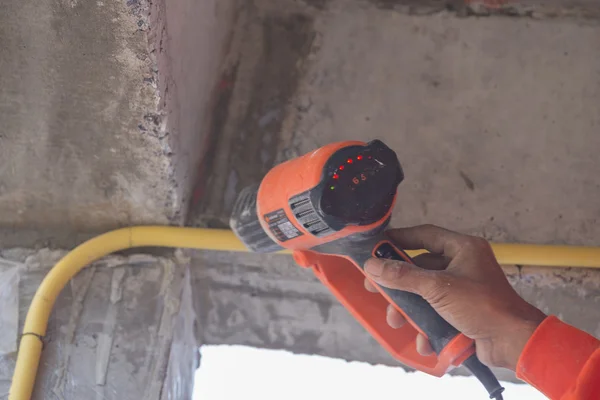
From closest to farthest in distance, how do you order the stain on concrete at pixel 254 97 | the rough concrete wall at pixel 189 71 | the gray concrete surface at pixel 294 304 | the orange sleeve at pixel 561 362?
the orange sleeve at pixel 561 362 → the rough concrete wall at pixel 189 71 → the gray concrete surface at pixel 294 304 → the stain on concrete at pixel 254 97

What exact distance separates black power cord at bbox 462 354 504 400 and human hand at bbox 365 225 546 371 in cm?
3

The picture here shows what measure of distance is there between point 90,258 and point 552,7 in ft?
4.02

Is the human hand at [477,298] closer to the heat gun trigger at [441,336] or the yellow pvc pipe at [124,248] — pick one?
the heat gun trigger at [441,336]

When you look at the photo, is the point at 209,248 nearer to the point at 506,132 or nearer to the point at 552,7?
the point at 506,132

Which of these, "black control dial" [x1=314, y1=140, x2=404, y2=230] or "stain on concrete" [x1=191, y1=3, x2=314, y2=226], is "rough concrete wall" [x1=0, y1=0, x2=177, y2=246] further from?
"black control dial" [x1=314, y1=140, x2=404, y2=230]

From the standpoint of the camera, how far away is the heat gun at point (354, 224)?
0.83 metres

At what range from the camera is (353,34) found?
1.40 metres

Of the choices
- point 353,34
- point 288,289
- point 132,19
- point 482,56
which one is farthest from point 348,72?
point 132,19

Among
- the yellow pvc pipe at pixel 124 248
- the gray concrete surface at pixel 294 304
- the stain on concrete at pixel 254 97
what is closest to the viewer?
the yellow pvc pipe at pixel 124 248

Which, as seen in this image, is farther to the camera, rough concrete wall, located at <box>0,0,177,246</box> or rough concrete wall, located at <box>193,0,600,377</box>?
rough concrete wall, located at <box>193,0,600,377</box>

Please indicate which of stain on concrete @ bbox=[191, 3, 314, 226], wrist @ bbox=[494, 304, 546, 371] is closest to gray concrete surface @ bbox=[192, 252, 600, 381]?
stain on concrete @ bbox=[191, 3, 314, 226]

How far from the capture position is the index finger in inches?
35.6

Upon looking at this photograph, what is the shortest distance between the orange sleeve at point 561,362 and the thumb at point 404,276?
15 centimetres

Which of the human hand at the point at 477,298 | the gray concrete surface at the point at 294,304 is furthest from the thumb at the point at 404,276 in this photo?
the gray concrete surface at the point at 294,304
